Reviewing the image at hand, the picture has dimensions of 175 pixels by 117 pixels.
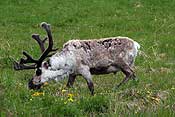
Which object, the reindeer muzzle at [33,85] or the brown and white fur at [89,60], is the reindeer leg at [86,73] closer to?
the brown and white fur at [89,60]

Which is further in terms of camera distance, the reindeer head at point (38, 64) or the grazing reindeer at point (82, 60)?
the grazing reindeer at point (82, 60)

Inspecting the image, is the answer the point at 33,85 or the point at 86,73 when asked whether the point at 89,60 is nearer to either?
the point at 86,73

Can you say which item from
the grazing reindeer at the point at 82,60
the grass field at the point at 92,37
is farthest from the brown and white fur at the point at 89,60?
the grass field at the point at 92,37

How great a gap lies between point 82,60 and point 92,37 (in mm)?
8418

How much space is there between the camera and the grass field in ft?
23.6

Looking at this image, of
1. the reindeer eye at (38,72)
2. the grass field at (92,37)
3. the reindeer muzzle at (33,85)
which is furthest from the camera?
the reindeer eye at (38,72)

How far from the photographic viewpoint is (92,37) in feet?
59.8

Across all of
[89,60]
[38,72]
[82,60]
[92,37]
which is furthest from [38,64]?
[92,37]

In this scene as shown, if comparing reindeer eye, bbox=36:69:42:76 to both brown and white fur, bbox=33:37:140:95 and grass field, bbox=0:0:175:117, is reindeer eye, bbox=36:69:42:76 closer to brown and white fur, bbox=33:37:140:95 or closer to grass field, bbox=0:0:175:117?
brown and white fur, bbox=33:37:140:95

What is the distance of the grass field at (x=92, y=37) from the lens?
719 centimetres

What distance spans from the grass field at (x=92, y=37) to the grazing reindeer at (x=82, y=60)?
233 mm

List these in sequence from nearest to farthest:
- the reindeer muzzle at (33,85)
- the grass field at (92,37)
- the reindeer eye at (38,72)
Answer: the grass field at (92,37) → the reindeer muzzle at (33,85) → the reindeer eye at (38,72)

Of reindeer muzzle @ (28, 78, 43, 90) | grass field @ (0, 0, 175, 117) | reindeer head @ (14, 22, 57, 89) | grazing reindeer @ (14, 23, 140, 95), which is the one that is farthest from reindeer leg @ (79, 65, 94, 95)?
reindeer muzzle @ (28, 78, 43, 90)

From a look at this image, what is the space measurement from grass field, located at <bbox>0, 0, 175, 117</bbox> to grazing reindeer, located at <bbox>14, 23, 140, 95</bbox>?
0.23 m
